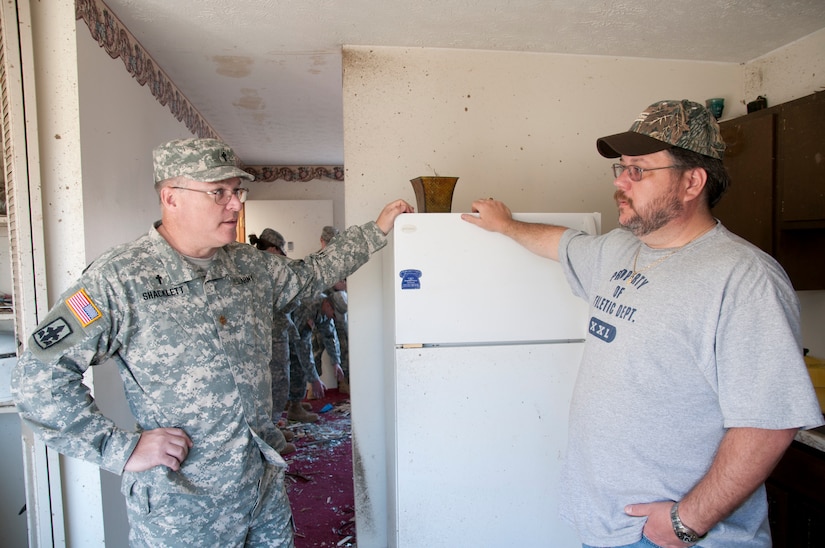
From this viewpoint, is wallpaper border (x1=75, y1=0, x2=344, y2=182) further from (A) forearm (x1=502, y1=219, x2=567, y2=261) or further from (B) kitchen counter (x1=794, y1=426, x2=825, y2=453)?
(B) kitchen counter (x1=794, y1=426, x2=825, y2=453)

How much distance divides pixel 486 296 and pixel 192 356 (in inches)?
35.1

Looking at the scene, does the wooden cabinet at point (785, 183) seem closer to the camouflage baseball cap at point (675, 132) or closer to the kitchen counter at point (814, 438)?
the kitchen counter at point (814, 438)

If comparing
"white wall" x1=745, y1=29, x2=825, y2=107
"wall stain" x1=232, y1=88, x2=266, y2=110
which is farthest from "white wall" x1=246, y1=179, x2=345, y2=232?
"white wall" x1=745, y1=29, x2=825, y2=107

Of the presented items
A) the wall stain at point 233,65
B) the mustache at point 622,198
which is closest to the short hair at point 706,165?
the mustache at point 622,198

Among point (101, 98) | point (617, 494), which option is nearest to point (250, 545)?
point (617, 494)

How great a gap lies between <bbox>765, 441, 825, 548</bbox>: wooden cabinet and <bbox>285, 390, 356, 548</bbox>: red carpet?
1.85 metres

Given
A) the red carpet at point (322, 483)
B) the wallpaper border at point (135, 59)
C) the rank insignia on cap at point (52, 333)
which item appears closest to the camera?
the rank insignia on cap at point (52, 333)

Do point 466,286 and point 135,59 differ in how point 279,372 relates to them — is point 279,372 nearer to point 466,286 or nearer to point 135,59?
point 135,59

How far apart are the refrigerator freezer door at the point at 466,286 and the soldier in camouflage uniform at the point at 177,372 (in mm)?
484

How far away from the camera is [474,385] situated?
1666 millimetres

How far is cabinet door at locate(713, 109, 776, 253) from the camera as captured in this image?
2102 millimetres

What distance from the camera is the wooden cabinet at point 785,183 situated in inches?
76.2

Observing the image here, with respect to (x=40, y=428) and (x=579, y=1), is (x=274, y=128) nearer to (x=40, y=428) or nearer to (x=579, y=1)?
(x=579, y=1)

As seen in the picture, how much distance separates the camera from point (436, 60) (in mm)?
2342
